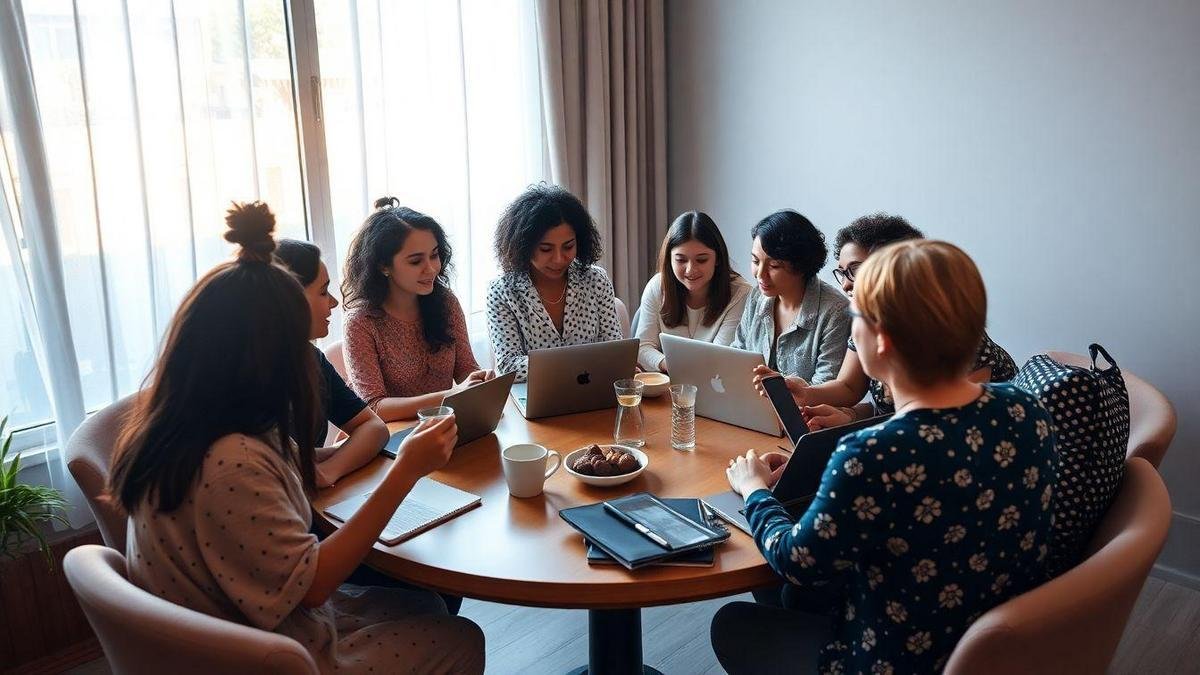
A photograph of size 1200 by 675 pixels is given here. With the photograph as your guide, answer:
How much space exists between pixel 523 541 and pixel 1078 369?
0.99m

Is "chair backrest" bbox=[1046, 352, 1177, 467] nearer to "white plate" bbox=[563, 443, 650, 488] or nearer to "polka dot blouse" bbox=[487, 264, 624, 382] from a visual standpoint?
"white plate" bbox=[563, 443, 650, 488]

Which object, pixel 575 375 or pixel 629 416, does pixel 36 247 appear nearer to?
pixel 575 375

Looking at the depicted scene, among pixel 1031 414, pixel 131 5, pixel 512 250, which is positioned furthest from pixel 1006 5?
pixel 131 5

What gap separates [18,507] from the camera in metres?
2.08

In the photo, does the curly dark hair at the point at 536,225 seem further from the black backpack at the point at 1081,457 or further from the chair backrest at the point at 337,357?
the black backpack at the point at 1081,457

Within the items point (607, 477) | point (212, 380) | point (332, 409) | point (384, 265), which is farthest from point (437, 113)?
point (212, 380)

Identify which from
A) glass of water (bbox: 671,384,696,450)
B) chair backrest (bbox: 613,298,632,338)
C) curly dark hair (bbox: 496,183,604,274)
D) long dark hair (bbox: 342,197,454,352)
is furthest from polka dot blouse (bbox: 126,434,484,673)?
chair backrest (bbox: 613,298,632,338)

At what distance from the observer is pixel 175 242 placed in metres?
2.41

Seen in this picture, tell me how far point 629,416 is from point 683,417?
114mm

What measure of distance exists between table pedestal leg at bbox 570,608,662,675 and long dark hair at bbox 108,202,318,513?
930mm

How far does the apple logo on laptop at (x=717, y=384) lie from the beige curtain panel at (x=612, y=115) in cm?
160

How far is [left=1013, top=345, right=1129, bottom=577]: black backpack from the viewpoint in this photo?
1.45 metres

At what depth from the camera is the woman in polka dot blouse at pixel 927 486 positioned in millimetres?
1168

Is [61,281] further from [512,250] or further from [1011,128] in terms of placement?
[1011,128]
